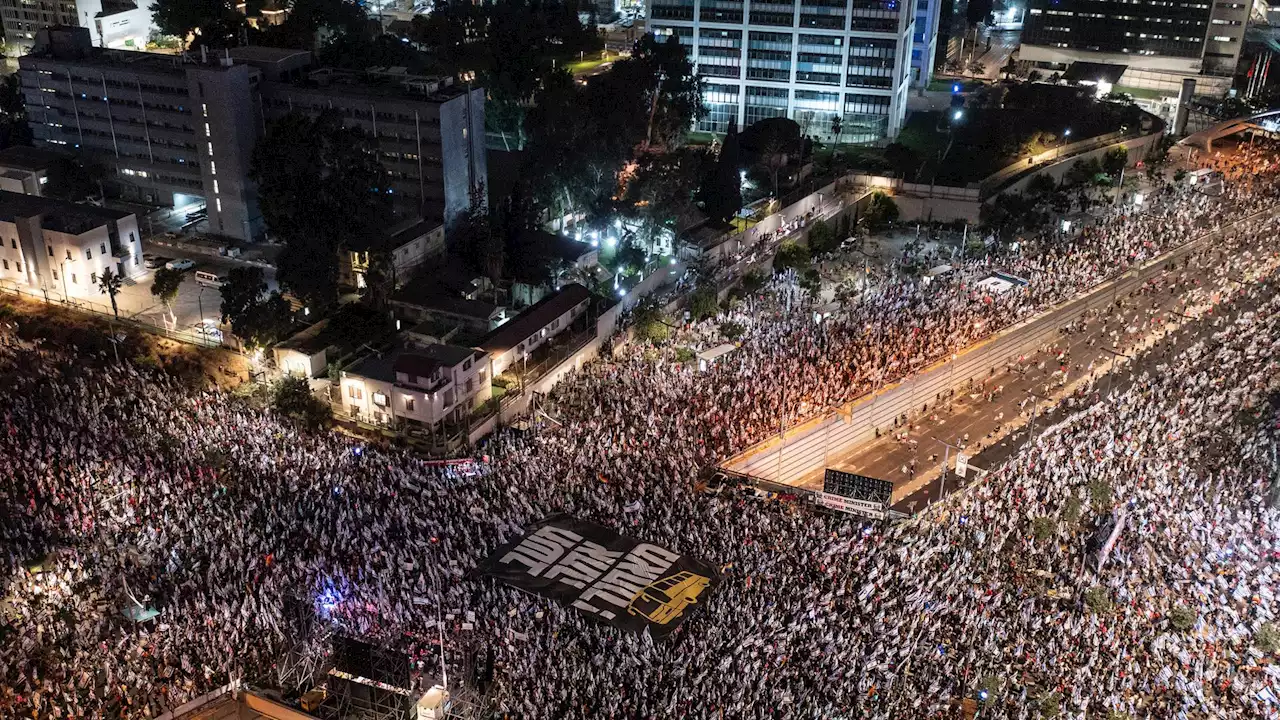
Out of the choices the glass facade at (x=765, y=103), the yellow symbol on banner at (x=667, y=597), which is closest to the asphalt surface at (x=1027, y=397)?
the yellow symbol on banner at (x=667, y=597)

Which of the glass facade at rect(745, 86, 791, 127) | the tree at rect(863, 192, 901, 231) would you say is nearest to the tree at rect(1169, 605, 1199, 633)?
the tree at rect(863, 192, 901, 231)

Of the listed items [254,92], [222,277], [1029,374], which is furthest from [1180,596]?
[254,92]

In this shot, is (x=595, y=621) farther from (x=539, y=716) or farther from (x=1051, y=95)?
(x=1051, y=95)

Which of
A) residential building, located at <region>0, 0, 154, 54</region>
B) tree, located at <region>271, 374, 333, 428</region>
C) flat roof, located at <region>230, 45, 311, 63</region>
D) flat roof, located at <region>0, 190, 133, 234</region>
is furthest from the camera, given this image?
residential building, located at <region>0, 0, 154, 54</region>

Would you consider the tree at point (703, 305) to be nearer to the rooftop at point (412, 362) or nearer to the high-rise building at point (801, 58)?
the rooftop at point (412, 362)

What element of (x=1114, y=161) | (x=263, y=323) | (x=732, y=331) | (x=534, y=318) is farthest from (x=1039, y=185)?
(x=263, y=323)

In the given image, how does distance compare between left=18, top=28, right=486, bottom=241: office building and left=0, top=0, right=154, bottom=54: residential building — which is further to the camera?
left=0, top=0, right=154, bottom=54: residential building

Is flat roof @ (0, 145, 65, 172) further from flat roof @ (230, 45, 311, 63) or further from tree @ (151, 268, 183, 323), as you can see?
tree @ (151, 268, 183, 323)
